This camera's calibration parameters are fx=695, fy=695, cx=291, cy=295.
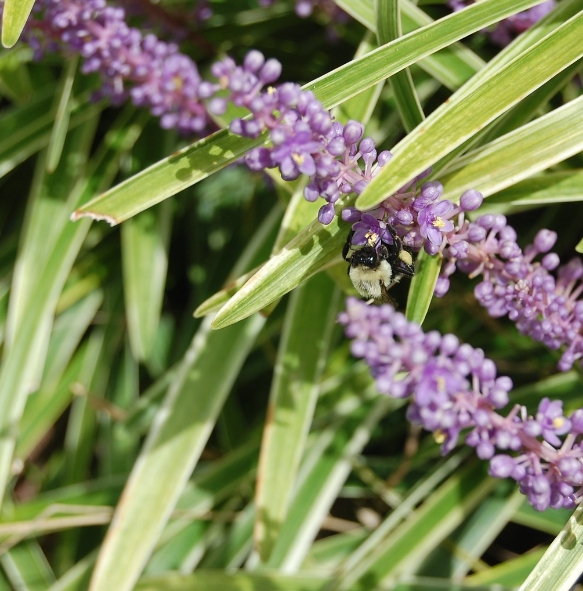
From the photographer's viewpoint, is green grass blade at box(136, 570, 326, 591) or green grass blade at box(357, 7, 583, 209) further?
green grass blade at box(136, 570, 326, 591)

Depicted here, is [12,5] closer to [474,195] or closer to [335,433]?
[474,195]

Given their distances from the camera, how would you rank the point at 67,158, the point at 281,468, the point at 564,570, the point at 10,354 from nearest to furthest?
the point at 564,570
the point at 281,468
the point at 10,354
the point at 67,158

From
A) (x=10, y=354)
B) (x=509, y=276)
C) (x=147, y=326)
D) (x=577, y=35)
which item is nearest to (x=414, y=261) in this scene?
(x=509, y=276)

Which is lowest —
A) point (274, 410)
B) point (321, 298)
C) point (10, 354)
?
point (274, 410)

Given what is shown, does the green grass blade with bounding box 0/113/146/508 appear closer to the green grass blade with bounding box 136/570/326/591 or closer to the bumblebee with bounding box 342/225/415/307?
the green grass blade with bounding box 136/570/326/591

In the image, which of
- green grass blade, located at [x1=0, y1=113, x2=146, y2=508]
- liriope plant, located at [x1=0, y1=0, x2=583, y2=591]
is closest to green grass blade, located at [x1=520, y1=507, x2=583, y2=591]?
liriope plant, located at [x1=0, y1=0, x2=583, y2=591]

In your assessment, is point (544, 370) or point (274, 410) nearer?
point (274, 410)
